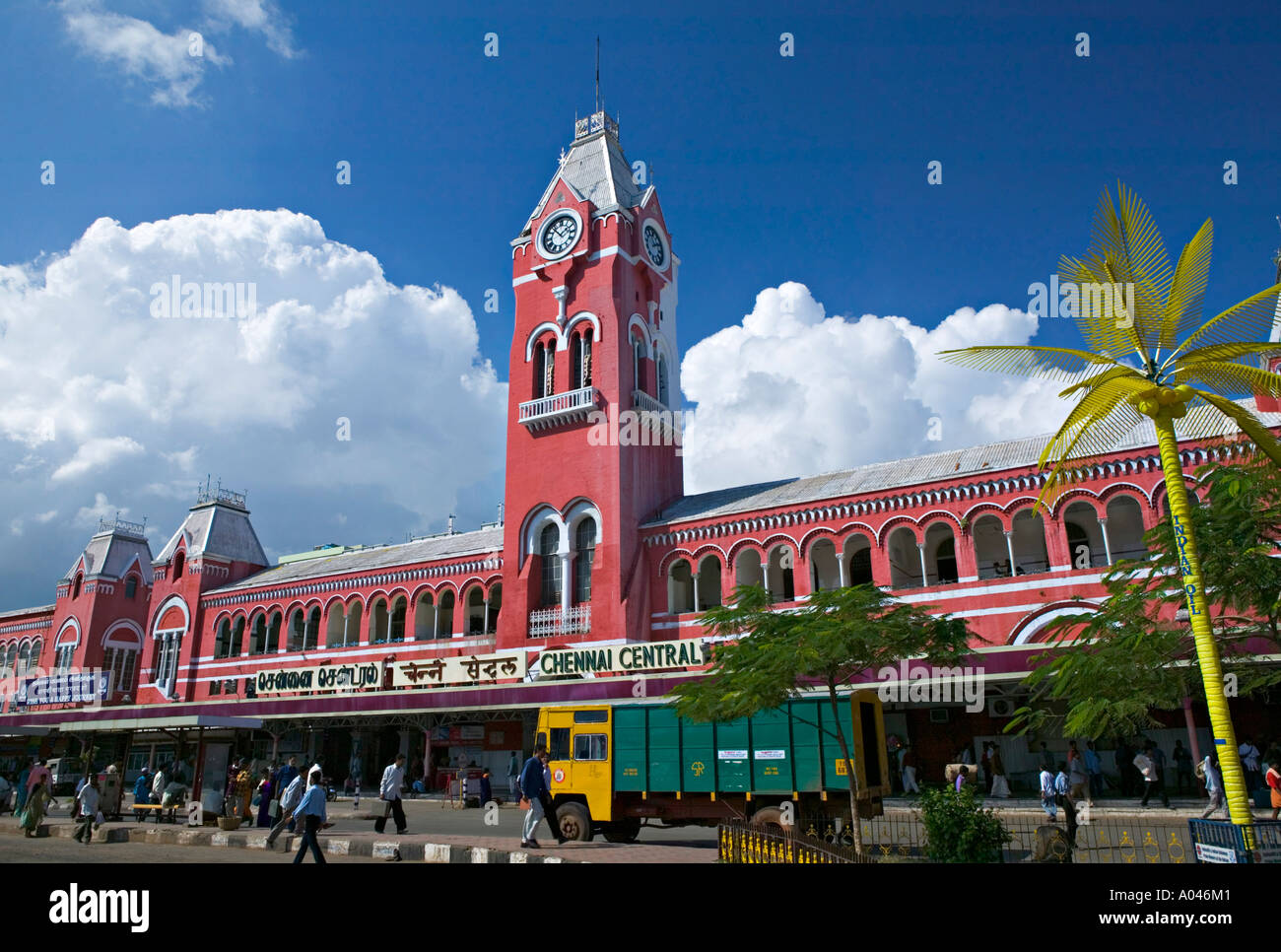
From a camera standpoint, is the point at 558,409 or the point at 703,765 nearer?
the point at 703,765

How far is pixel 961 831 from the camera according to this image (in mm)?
10547

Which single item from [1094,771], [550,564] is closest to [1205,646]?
[1094,771]

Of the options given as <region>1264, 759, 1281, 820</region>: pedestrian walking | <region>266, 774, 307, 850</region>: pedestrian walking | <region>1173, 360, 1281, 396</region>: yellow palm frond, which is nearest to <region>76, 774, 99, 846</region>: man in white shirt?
<region>266, 774, 307, 850</region>: pedestrian walking

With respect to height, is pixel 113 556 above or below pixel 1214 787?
above

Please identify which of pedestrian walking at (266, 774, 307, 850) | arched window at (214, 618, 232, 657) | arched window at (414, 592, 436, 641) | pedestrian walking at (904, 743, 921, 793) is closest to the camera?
pedestrian walking at (266, 774, 307, 850)

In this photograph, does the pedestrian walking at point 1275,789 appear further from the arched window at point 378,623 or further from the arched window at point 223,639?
the arched window at point 223,639

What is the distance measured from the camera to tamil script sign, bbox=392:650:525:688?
97.5ft

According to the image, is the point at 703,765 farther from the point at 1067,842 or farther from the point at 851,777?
the point at 1067,842

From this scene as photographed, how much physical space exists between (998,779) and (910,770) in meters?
2.39

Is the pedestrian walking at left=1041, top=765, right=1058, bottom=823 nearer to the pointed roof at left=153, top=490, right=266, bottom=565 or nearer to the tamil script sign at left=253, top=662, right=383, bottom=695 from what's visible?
the tamil script sign at left=253, top=662, right=383, bottom=695

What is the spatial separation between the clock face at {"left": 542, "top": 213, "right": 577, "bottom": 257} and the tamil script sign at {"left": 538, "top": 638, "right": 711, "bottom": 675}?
16.4 meters

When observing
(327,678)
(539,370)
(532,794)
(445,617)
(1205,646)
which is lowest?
(532,794)

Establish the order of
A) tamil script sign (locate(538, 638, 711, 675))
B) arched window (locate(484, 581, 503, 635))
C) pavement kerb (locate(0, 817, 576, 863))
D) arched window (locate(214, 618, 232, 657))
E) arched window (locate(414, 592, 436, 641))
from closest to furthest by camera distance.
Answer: pavement kerb (locate(0, 817, 576, 863)), tamil script sign (locate(538, 638, 711, 675)), arched window (locate(484, 581, 503, 635)), arched window (locate(414, 592, 436, 641)), arched window (locate(214, 618, 232, 657))

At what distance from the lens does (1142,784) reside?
2303 centimetres
